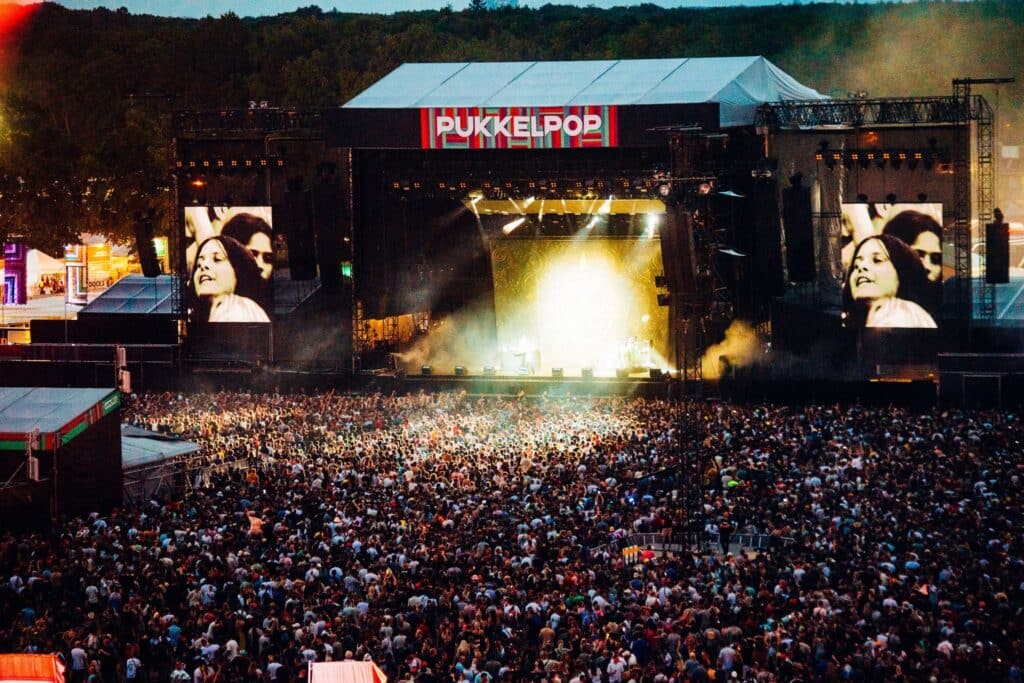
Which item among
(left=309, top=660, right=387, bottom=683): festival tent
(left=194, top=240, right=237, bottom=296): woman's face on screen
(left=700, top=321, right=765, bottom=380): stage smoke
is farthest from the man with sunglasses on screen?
(left=309, top=660, right=387, bottom=683): festival tent

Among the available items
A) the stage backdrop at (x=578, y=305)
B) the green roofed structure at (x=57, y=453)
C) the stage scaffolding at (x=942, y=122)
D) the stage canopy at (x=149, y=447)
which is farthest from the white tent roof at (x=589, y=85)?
the green roofed structure at (x=57, y=453)

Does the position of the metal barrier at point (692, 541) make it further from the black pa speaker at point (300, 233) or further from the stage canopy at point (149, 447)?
the black pa speaker at point (300, 233)

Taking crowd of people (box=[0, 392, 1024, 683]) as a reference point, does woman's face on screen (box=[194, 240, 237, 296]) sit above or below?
above

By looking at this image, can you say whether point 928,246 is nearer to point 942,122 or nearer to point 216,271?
point 942,122

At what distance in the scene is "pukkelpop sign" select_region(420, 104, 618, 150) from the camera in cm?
3344

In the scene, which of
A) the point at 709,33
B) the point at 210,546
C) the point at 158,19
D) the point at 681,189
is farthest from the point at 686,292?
the point at 158,19

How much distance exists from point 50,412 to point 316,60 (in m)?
58.1

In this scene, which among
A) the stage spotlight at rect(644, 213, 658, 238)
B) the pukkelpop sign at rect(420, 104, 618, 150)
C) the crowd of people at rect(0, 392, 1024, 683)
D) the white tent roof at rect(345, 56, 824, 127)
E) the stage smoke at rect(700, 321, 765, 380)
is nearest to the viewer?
the crowd of people at rect(0, 392, 1024, 683)

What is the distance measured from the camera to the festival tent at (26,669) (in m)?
7.36

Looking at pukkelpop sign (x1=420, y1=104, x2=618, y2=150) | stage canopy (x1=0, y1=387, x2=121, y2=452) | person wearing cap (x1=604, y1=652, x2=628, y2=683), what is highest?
pukkelpop sign (x1=420, y1=104, x2=618, y2=150)

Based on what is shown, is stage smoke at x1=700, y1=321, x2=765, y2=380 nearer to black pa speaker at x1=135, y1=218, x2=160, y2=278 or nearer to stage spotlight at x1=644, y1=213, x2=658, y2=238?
stage spotlight at x1=644, y1=213, x2=658, y2=238

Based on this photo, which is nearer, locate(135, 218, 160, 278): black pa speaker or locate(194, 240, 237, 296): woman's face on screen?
locate(194, 240, 237, 296): woman's face on screen

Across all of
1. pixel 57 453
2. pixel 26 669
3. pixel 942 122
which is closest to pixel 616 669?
pixel 26 669

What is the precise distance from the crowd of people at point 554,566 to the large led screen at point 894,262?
23.0ft
